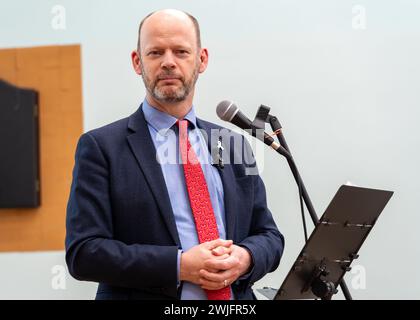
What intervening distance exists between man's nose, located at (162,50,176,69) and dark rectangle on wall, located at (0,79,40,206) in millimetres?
1428

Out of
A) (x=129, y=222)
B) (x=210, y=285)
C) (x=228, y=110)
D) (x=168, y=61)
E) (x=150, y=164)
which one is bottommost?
(x=210, y=285)

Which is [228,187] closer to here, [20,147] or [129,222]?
[129,222]

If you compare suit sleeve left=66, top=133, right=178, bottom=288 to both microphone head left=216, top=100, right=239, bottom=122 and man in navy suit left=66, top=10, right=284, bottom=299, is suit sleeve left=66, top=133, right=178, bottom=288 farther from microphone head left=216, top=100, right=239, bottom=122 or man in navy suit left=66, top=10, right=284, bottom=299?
microphone head left=216, top=100, right=239, bottom=122

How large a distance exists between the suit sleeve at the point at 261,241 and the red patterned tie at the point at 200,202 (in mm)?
82

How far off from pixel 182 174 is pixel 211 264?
0.81ft

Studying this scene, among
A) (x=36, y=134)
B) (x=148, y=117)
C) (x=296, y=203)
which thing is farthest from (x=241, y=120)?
(x=36, y=134)

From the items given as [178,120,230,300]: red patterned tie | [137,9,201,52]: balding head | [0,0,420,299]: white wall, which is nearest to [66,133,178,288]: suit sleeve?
[178,120,230,300]: red patterned tie

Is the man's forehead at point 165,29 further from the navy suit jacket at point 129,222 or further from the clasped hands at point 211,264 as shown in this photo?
the clasped hands at point 211,264

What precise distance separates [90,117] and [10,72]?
1.32ft

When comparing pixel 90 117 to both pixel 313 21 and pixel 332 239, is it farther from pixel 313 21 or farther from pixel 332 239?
pixel 332 239

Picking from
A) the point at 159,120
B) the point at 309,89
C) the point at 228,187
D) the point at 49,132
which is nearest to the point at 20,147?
the point at 49,132

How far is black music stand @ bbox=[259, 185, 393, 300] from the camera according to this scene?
163 cm

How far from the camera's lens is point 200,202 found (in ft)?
5.45

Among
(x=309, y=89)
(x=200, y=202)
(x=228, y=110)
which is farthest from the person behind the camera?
(x=309, y=89)
